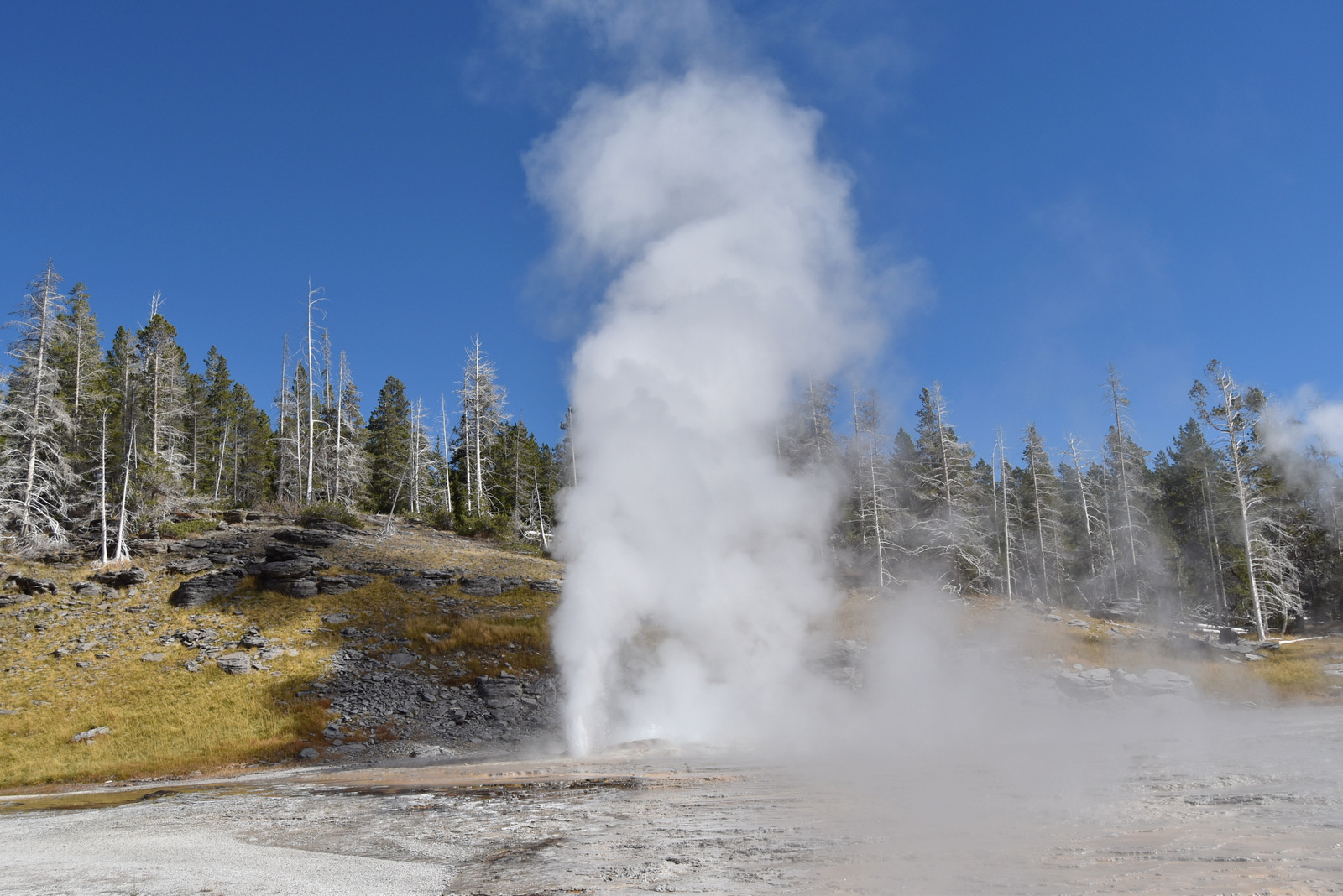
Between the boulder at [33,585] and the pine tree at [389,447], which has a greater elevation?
the pine tree at [389,447]


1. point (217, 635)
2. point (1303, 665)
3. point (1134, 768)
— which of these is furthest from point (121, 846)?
point (1303, 665)

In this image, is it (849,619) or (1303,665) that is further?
(849,619)

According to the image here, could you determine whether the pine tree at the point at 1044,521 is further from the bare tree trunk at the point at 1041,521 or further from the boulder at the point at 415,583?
the boulder at the point at 415,583

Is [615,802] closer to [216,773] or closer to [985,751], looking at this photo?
[985,751]

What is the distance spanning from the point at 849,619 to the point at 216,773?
79.0ft

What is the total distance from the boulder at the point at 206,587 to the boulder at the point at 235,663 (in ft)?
19.6

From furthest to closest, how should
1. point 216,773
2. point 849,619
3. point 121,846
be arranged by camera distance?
point 849,619 → point 216,773 → point 121,846

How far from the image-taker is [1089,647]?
34.2 m

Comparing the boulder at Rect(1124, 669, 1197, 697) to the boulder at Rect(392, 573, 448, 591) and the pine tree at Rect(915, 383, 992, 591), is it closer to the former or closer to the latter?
the pine tree at Rect(915, 383, 992, 591)

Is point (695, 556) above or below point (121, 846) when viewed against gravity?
above

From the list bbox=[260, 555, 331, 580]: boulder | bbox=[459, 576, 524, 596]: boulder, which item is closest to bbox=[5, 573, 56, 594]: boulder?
bbox=[260, 555, 331, 580]: boulder

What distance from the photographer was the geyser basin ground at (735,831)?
26.5 feet

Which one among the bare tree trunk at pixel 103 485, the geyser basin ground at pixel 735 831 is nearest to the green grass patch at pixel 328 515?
the bare tree trunk at pixel 103 485

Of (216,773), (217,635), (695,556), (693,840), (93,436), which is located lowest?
(216,773)
